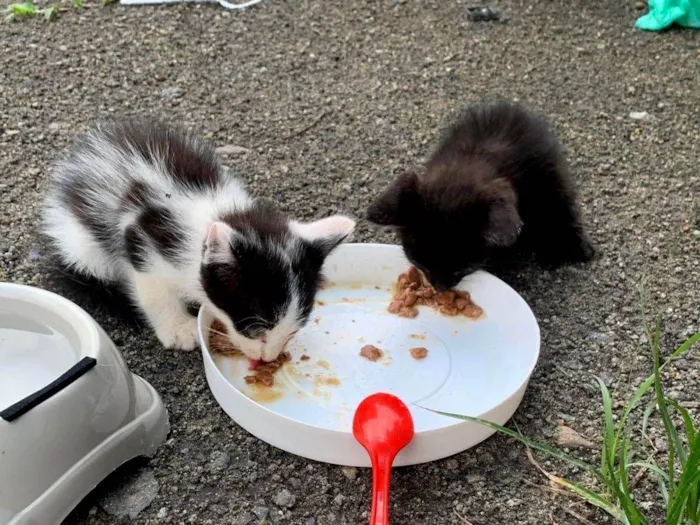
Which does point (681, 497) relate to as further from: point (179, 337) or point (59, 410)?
point (179, 337)

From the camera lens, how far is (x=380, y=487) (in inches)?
77.0

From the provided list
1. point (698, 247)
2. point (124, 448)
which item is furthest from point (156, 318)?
point (698, 247)

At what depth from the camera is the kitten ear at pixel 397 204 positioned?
249 cm

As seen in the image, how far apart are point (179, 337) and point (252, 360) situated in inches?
11.7

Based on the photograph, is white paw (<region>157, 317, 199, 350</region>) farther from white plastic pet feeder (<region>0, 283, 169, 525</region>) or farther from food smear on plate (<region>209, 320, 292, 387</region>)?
white plastic pet feeder (<region>0, 283, 169, 525</region>)

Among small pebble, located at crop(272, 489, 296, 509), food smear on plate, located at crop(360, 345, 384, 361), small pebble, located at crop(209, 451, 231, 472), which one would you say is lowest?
food smear on plate, located at crop(360, 345, 384, 361)

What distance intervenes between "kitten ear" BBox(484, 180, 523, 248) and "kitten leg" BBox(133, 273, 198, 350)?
39.1 inches

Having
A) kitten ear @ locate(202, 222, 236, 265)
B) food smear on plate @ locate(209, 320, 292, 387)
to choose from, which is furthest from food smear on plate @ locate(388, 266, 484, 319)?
kitten ear @ locate(202, 222, 236, 265)

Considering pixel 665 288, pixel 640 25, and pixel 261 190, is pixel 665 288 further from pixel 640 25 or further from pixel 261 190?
pixel 640 25

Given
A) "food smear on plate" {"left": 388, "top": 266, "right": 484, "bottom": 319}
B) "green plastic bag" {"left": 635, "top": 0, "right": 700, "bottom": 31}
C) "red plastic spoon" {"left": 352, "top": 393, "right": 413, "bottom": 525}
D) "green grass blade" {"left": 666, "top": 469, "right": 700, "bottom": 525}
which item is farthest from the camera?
"green plastic bag" {"left": 635, "top": 0, "right": 700, "bottom": 31}

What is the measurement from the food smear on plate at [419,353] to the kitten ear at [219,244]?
74cm

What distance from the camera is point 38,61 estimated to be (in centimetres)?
405

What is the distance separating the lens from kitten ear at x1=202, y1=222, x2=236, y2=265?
205 cm

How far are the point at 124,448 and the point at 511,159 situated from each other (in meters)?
1.57
